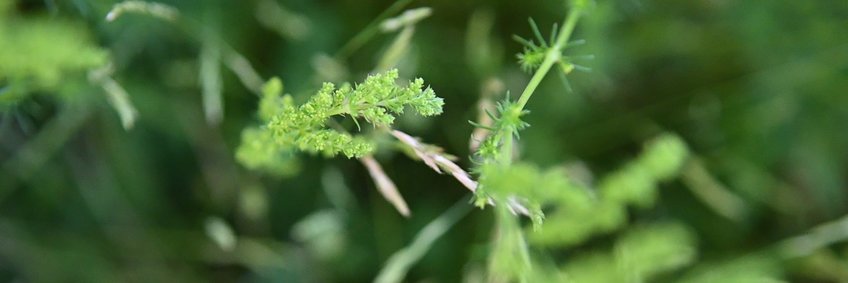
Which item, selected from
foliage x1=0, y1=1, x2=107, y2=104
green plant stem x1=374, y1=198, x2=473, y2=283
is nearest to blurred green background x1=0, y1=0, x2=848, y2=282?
green plant stem x1=374, y1=198, x2=473, y2=283

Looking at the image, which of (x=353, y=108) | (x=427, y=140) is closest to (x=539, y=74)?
(x=353, y=108)

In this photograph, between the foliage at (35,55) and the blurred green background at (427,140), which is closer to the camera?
the foliage at (35,55)

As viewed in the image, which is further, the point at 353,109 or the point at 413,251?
the point at 413,251

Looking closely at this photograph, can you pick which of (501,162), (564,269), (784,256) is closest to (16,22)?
(501,162)

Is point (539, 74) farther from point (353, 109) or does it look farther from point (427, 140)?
point (427, 140)

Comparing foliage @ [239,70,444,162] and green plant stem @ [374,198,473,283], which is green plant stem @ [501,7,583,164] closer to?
foliage @ [239,70,444,162]

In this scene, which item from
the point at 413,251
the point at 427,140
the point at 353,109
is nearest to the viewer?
the point at 353,109

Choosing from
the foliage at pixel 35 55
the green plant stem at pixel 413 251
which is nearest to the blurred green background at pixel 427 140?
the green plant stem at pixel 413 251

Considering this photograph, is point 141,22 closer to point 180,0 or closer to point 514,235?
point 180,0

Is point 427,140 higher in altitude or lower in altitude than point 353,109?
higher

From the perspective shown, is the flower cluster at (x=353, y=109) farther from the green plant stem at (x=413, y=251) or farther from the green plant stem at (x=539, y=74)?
the green plant stem at (x=413, y=251)
